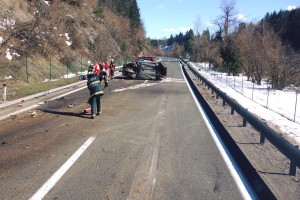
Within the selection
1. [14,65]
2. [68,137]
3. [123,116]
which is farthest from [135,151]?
[14,65]

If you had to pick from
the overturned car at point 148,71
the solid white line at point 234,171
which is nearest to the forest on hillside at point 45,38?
the overturned car at point 148,71

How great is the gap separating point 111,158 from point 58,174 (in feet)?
4.19

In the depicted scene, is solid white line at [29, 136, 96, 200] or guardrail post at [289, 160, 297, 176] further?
guardrail post at [289, 160, 297, 176]

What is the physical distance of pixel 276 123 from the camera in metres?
11.5

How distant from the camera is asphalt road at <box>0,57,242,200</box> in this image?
539 centimetres

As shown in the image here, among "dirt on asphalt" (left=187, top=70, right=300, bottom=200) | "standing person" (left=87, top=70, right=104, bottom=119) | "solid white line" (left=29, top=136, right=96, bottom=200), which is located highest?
"standing person" (left=87, top=70, right=104, bottom=119)

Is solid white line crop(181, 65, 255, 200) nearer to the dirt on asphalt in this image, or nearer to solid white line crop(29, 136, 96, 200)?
the dirt on asphalt

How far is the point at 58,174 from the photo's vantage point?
6012mm

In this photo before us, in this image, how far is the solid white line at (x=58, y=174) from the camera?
16.8 feet

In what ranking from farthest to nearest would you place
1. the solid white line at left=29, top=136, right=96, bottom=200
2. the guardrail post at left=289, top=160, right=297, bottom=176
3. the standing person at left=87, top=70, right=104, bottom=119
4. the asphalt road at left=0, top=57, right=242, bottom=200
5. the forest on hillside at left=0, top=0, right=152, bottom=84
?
the forest on hillside at left=0, top=0, right=152, bottom=84, the standing person at left=87, top=70, right=104, bottom=119, the guardrail post at left=289, top=160, right=297, bottom=176, the asphalt road at left=0, top=57, right=242, bottom=200, the solid white line at left=29, top=136, right=96, bottom=200

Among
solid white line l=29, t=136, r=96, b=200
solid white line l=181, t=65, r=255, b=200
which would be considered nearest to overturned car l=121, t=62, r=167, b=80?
solid white line l=181, t=65, r=255, b=200

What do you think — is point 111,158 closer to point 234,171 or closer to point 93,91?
point 234,171

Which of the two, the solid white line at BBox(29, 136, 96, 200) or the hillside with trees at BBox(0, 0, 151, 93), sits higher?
the hillside with trees at BBox(0, 0, 151, 93)

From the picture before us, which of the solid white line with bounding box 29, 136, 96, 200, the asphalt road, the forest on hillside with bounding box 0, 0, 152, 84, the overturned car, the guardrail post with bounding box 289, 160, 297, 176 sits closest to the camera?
the solid white line with bounding box 29, 136, 96, 200
